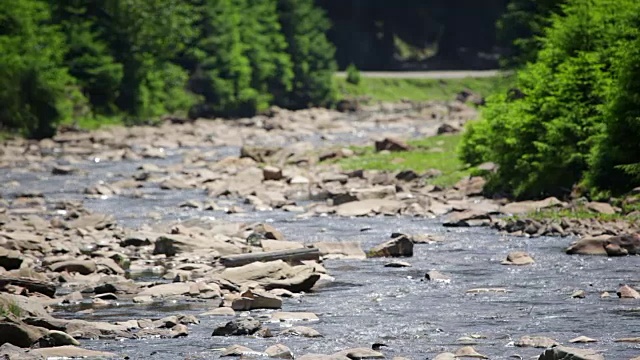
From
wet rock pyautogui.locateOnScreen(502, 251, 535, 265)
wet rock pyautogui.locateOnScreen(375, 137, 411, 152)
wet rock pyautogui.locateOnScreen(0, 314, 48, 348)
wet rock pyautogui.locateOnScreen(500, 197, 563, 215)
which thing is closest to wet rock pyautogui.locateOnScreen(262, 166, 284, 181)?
wet rock pyautogui.locateOnScreen(375, 137, 411, 152)

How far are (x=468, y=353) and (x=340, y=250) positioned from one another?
11166 millimetres

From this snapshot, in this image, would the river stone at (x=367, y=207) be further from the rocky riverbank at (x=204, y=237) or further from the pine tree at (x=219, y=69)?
the pine tree at (x=219, y=69)

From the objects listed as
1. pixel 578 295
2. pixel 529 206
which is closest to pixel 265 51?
pixel 529 206

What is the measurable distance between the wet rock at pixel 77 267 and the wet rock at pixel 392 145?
31608 millimetres

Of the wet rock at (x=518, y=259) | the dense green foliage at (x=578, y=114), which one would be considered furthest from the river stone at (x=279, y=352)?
the dense green foliage at (x=578, y=114)

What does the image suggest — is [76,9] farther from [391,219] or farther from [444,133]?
[391,219]

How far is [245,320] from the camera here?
18.0 metres

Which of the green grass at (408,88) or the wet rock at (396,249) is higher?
the wet rock at (396,249)

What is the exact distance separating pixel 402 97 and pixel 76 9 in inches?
1872

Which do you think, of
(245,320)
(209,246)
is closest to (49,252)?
(209,246)

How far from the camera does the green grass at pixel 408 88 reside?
120688 millimetres

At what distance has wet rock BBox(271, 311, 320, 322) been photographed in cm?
1889

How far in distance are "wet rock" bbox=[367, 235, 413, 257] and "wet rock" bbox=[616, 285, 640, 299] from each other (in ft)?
22.4

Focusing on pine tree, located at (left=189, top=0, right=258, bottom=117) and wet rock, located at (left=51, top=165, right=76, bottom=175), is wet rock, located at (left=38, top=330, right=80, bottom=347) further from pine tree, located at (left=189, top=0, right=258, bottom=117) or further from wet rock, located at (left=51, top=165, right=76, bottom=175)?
pine tree, located at (left=189, top=0, right=258, bottom=117)
